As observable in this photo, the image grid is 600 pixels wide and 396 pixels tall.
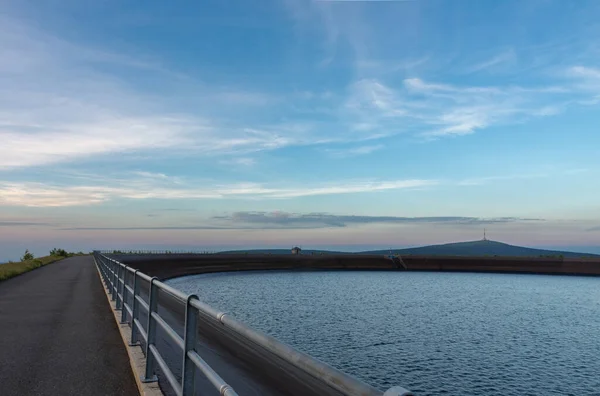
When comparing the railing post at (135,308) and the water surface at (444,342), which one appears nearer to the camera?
the railing post at (135,308)

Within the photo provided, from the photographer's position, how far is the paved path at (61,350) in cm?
751

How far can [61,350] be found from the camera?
10.1 metres

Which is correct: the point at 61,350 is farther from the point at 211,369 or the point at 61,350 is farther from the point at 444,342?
the point at 444,342

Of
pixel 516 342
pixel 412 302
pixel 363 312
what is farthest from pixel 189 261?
pixel 516 342

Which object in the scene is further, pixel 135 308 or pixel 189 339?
pixel 135 308

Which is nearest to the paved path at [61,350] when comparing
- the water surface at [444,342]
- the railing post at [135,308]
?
the railing post at [135,308]

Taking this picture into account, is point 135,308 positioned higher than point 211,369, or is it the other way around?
point 211,369

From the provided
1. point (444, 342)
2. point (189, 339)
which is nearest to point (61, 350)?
point (189, 339)

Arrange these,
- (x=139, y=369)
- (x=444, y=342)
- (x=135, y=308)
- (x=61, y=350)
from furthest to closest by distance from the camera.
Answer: (x=444, y=342)
(x=61, y=350)
(x=135, y=308)
(x=139, y=369)

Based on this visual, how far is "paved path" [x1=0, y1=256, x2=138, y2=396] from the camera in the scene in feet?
24.6

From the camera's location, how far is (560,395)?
17531 mm

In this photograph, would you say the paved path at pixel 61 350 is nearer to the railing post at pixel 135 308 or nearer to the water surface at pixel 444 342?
the railing post at pixel 135 308

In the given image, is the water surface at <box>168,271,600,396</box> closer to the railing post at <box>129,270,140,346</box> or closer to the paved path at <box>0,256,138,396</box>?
the paved path at <box>0,256,138,396</box>

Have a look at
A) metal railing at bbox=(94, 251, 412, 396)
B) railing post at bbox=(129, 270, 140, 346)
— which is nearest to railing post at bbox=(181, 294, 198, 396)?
metal railing at bbox=(94, 251, 412, 396)
